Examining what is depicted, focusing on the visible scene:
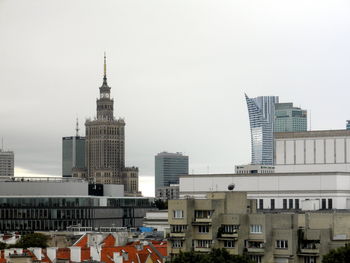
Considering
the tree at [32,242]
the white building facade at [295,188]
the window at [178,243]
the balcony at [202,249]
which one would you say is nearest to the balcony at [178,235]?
the window at [178,243]

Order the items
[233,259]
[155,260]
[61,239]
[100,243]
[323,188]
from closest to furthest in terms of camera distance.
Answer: [233,259], [155,260], [100,243], [61,239], [323,188]

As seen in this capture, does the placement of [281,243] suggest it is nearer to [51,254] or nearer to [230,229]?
[230,229]

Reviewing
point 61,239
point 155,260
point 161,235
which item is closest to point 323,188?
point 161,235

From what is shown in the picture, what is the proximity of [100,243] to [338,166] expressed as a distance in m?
53.5

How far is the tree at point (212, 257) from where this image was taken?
105312mm

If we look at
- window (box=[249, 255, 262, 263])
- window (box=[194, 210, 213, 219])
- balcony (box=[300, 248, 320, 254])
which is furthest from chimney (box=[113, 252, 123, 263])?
balcony (box=[300, 248, 320, 254])

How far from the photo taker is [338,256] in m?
102

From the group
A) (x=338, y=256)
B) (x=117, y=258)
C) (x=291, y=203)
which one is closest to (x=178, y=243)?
(x=338, y=256)

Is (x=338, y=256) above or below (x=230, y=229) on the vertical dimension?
below

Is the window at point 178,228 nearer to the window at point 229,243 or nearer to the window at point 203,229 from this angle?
the window at point 203,229

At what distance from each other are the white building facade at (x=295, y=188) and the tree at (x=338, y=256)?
76.3 m

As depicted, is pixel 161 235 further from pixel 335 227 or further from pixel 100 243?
pixel 335 227

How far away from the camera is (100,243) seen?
157 meters

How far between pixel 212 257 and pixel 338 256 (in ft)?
36.5
